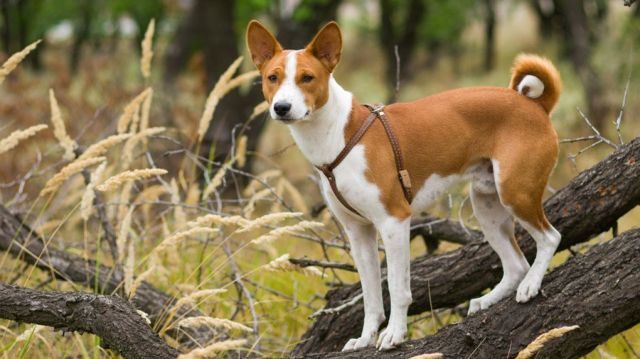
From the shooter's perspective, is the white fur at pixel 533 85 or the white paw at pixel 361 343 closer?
the white fur at pixel 533 85

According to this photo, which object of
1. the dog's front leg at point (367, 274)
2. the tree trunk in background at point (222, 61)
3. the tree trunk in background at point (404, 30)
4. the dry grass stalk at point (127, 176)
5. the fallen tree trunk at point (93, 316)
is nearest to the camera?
the fallen tree trunk at point (93, 316)

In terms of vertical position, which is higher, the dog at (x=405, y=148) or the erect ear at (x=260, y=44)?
the erect ear at (x=260, y=44)

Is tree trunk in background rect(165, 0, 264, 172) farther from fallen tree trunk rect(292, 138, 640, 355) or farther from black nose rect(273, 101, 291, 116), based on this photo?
black nose rect(273, 101, 291, 116)

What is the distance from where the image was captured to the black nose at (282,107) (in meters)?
4.16

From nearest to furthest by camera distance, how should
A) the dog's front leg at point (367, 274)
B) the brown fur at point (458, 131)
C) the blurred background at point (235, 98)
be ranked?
1. the brown fur at point (458, 131)
2. the dog's front leg at point (367, 274)
3. the blurred background at point (235, 98)

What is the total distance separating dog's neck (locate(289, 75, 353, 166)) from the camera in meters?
4.44

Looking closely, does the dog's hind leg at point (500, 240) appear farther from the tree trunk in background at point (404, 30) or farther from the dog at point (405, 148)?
the tree trunk in background at point (404, 30)

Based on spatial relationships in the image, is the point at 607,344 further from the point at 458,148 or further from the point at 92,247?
the point at 92,247

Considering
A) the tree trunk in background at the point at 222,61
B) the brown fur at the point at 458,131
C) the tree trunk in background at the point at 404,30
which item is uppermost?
the brown fur at the point at 458,131

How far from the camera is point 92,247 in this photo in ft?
23.8

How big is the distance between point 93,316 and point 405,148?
164 cm

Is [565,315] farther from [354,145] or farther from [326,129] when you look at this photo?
[326,129]

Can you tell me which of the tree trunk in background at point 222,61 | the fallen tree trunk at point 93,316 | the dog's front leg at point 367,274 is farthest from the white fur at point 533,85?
the tree trunk in background at point 222,61

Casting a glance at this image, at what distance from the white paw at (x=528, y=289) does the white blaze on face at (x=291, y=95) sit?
1.26m
